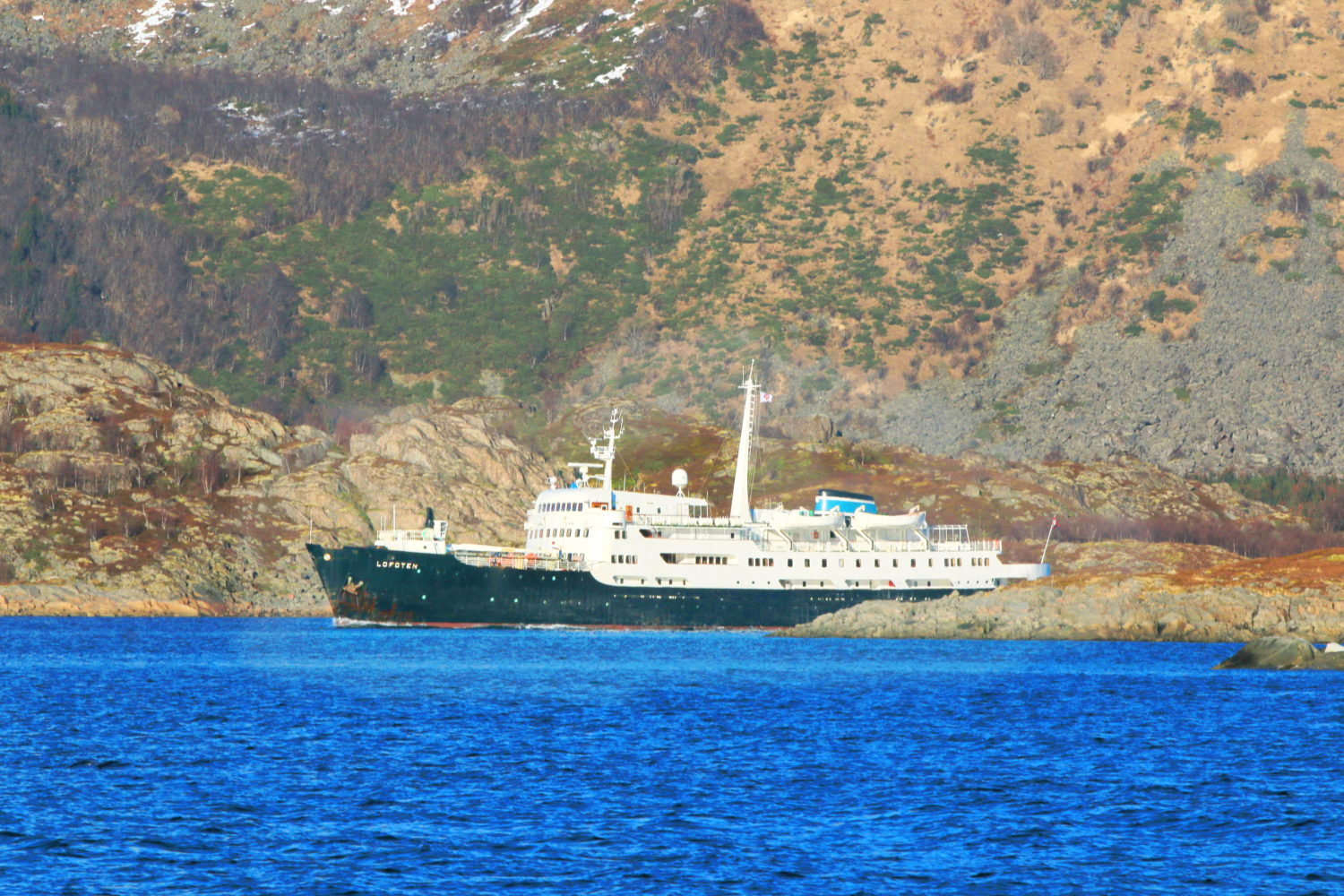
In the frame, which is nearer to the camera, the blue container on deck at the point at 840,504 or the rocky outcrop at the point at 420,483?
the blue container on deck at the point at 840,504

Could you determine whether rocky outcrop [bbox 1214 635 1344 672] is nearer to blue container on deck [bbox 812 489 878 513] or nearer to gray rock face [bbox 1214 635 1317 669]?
gray rock face [bbox 1214 635 1317 669]

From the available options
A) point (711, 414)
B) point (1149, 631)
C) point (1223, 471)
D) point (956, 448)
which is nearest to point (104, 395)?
point (711, 414)

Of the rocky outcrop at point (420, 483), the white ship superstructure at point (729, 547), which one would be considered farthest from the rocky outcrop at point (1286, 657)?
the rocky outcrop at point (420, 483)

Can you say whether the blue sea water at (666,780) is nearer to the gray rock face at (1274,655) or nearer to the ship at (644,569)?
the gray rock face at (1274,655)

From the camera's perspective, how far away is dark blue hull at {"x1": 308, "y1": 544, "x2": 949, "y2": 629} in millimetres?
100125

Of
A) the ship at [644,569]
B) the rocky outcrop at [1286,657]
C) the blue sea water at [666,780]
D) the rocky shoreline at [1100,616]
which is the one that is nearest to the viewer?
the blue sea water at [666,780]

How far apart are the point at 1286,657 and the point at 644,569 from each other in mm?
41756

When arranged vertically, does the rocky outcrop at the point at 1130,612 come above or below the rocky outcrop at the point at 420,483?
below

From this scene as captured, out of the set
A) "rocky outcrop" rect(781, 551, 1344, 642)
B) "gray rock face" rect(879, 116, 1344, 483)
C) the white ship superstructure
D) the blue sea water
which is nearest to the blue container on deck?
the white ship superstructure

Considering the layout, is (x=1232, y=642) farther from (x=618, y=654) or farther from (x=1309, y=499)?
(x=1309, y=499)

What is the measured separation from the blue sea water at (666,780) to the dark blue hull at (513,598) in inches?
1156

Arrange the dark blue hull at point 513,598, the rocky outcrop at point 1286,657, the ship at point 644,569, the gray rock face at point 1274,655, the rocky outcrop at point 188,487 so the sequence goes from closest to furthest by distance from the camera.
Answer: the rocky outcrop at point 1286,657 < the gray rock face at point 1274,655 < the dark blue hull at point 513,598 < the ship at point 644,569 < the rocky outcrop at point 188,487

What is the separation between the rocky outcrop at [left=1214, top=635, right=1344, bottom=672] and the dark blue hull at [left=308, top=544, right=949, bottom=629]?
118 feet

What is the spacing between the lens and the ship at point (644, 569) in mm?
100562
